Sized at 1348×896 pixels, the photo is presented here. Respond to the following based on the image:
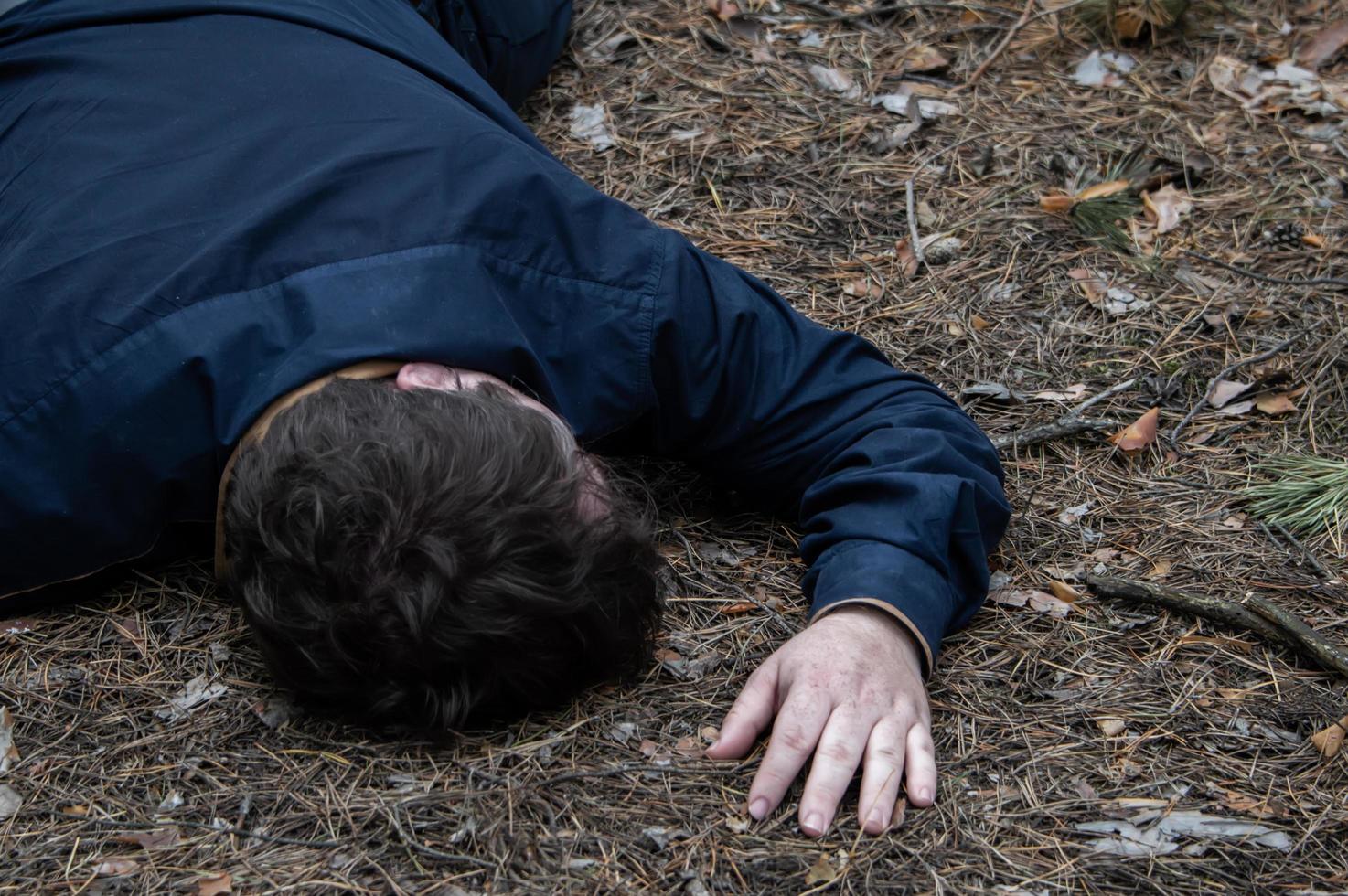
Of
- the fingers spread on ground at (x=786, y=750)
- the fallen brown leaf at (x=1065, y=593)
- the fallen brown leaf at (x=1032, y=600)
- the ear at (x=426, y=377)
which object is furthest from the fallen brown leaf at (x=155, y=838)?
the fallen brown leaf at (x=1065, y=593)

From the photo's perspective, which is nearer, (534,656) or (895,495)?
(534,656)

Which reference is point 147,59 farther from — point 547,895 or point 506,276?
point 547,895

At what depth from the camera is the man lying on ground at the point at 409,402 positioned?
178 centimetres

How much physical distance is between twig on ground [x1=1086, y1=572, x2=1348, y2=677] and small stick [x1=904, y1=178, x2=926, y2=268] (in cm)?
115

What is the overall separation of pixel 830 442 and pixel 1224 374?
1146 mm

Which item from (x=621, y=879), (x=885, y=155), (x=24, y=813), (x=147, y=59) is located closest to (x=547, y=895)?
(x=621, y=879)

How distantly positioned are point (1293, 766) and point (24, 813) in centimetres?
204

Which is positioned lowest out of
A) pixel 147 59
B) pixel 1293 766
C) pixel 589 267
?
pixel 1293 766

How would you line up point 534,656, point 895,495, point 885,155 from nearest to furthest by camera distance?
point 534,656 → point 895,495 → point 885,155

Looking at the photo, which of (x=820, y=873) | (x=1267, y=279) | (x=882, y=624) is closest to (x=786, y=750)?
(x=820, y=873)

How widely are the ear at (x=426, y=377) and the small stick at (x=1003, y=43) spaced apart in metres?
2.40

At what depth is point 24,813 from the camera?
6.06 feet

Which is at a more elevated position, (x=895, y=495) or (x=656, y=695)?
(x=895, y=495)

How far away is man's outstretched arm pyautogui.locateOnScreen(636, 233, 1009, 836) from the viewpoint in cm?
184
